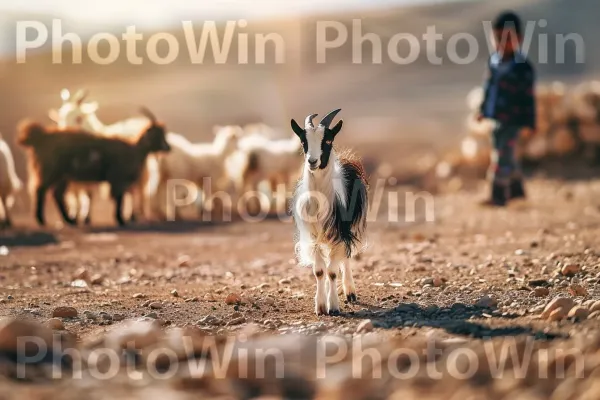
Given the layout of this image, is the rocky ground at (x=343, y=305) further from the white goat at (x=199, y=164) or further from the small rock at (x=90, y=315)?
the white goat at (x=199, y=164)

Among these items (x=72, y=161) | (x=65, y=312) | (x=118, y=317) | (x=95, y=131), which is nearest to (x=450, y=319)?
(x=118, y=317)

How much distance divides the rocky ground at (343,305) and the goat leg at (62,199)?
78 cm

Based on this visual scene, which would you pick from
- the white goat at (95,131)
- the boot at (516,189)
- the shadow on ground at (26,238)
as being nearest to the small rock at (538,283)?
the boot at (516,189)

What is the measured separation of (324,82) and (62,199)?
39.4 m

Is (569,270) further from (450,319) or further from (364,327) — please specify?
(364,327)

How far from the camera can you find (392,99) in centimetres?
4884

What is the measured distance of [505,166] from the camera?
15.5 m

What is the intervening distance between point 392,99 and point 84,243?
119 feet

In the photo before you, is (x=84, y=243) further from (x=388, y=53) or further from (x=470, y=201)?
(x=388, y=53)

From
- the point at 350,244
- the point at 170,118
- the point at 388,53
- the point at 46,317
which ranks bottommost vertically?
the point at 46,317

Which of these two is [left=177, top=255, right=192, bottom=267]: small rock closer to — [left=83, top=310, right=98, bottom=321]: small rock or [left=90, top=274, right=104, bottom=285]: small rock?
[left=90, top=274, right=104, bottom=285]: small rock

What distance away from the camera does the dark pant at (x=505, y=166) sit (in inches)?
606

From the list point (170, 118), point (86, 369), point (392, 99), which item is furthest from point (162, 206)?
point (392, 99)

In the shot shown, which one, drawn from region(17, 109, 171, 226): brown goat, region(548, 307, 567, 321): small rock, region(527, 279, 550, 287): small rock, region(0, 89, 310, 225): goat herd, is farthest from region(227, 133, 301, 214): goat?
region(548, 307, 567, 321): small rock
